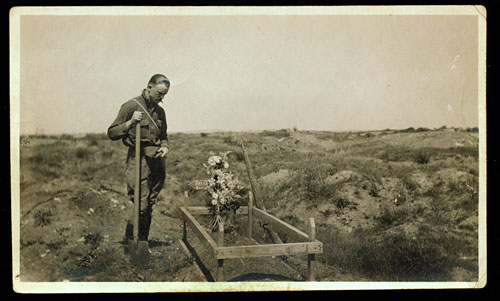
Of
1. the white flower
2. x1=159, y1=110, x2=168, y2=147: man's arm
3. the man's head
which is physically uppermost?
the man's head

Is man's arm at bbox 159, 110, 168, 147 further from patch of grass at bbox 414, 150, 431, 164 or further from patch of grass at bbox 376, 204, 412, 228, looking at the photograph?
patch of grass at bbox 414, 150, 431, 164

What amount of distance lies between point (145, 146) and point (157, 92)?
0.77m

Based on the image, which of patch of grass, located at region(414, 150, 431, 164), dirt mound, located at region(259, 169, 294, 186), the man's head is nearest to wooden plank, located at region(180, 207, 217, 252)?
dirt mound, located at region(259, 169, 294, 186)

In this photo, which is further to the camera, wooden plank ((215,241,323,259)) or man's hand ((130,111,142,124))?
man's hand ((130,111,142,124))

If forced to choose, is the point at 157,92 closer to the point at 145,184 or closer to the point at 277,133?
the point at 145,184

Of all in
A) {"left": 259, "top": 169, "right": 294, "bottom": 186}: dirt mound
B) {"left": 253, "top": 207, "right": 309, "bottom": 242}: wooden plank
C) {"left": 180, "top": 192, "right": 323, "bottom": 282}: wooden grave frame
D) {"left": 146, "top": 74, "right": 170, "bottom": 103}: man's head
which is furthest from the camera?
{"left": 259, "top": 169, "right": 294, "bottom": 186}: dirt mound

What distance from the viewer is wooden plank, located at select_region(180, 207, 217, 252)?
468 centimetres

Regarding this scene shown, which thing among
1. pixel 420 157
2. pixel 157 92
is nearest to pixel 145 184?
pixel 157 92

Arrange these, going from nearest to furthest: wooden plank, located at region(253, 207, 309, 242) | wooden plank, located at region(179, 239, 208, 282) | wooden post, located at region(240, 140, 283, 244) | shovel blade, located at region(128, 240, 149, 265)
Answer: wooden plank, located at region(253, 207, 309, 242), wooden plank, located at region(179, 239, 208, 282), shovel blade, located at region(128, 240, 149, 265), wooden post, located at region(240, 140, 283, 244)

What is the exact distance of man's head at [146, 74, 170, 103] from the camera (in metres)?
5.50

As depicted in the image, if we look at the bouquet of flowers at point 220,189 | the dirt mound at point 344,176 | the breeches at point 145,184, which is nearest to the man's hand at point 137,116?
the breeches at point 145,184

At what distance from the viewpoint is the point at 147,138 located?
5535mm

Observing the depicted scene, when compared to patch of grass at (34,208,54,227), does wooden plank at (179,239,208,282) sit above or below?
below
